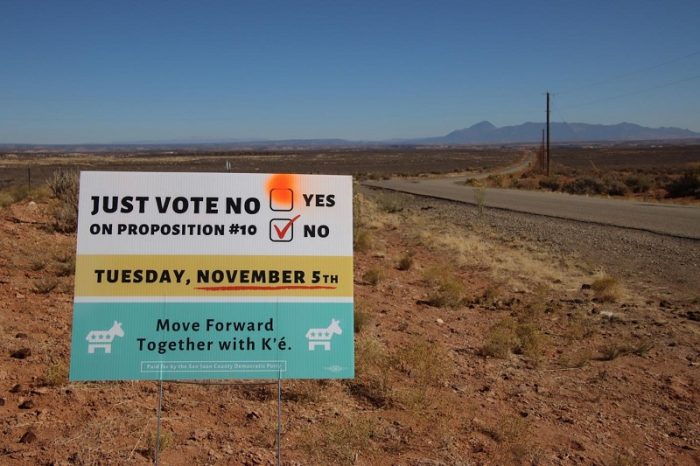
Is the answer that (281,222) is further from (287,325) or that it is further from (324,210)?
(287,325)

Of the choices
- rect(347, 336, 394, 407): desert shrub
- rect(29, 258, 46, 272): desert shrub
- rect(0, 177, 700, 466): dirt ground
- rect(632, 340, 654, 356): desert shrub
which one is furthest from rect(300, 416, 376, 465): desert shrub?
rect(29, 258, 46, 272): desert shrub

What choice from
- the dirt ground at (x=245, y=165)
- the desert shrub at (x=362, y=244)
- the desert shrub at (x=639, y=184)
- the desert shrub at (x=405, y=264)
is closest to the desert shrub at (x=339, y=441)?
the desert shrub at (x=405, y=264)

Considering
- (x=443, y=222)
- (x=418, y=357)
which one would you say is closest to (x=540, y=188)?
(x=443, y=222)

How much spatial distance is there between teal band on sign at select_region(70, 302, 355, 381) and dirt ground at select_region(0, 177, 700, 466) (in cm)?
99

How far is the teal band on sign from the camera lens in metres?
4.07

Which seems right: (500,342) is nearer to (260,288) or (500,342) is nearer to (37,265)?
(260,288)

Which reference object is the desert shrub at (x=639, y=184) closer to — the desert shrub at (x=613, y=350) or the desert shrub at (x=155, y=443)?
the desert shrub at (x=613, y=350)

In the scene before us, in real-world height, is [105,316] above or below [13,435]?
above

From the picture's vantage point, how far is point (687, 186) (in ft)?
109

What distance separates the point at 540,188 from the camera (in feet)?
133

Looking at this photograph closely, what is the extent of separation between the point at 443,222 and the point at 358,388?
16096 mm

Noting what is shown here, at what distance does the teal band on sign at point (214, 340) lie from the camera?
407cm

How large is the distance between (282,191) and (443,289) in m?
7.19

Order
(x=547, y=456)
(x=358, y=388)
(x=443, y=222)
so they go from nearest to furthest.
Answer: (x=547, y=456), (x=358, y=388), (x=443, y=222)
